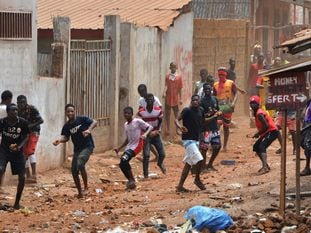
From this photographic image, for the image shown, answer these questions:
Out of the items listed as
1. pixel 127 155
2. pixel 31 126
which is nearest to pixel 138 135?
pixel 127 155

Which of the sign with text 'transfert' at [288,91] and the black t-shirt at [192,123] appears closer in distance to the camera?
the sign with text 'transfert' at [288,91]

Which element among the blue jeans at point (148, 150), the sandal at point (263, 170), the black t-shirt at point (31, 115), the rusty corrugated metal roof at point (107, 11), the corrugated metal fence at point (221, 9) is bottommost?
the sandal at point (263, 170)

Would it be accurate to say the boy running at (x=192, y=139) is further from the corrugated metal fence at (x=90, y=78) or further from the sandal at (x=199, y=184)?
the corrugated metal fence at (x=90, y=78)

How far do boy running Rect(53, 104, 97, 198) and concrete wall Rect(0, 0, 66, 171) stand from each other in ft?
4.78

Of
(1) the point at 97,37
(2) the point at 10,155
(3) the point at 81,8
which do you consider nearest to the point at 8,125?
(2) the point at 10,155

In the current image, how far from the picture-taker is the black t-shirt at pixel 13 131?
13586 millimetres

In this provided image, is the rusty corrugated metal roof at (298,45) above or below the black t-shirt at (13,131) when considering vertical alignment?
above

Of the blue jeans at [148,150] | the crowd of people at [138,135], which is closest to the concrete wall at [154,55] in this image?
the crowd of people at [138,135]

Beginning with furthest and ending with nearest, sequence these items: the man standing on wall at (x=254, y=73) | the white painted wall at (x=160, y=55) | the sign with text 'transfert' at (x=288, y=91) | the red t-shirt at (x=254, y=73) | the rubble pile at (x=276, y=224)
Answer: the red t-shirt at (x=254, y=73) → the man standing on wall at (x=254, y=73) → the white painted wall at (x=160, y=55) → the sign with text 'transfert' at (x=288, y=91) → the rubble pile at (x=276, y=224)

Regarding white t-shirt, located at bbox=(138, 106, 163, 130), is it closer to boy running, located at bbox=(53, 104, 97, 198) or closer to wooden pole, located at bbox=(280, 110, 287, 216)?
boy running, located at bbox=(53, 104, 97, 198)

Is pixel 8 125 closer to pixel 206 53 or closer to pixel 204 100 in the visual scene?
pixel 204 100

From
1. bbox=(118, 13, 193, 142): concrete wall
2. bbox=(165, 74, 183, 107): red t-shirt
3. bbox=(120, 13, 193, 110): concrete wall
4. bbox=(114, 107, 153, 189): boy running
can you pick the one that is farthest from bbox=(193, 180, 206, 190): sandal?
bbox=(165, 74, 183, 107): red t-shirt

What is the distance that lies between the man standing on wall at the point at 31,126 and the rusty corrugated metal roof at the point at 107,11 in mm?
5839

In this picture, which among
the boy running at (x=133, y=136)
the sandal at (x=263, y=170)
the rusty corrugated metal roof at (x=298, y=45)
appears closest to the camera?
the rusty corrugated metal roof at (x=298, y=45)
